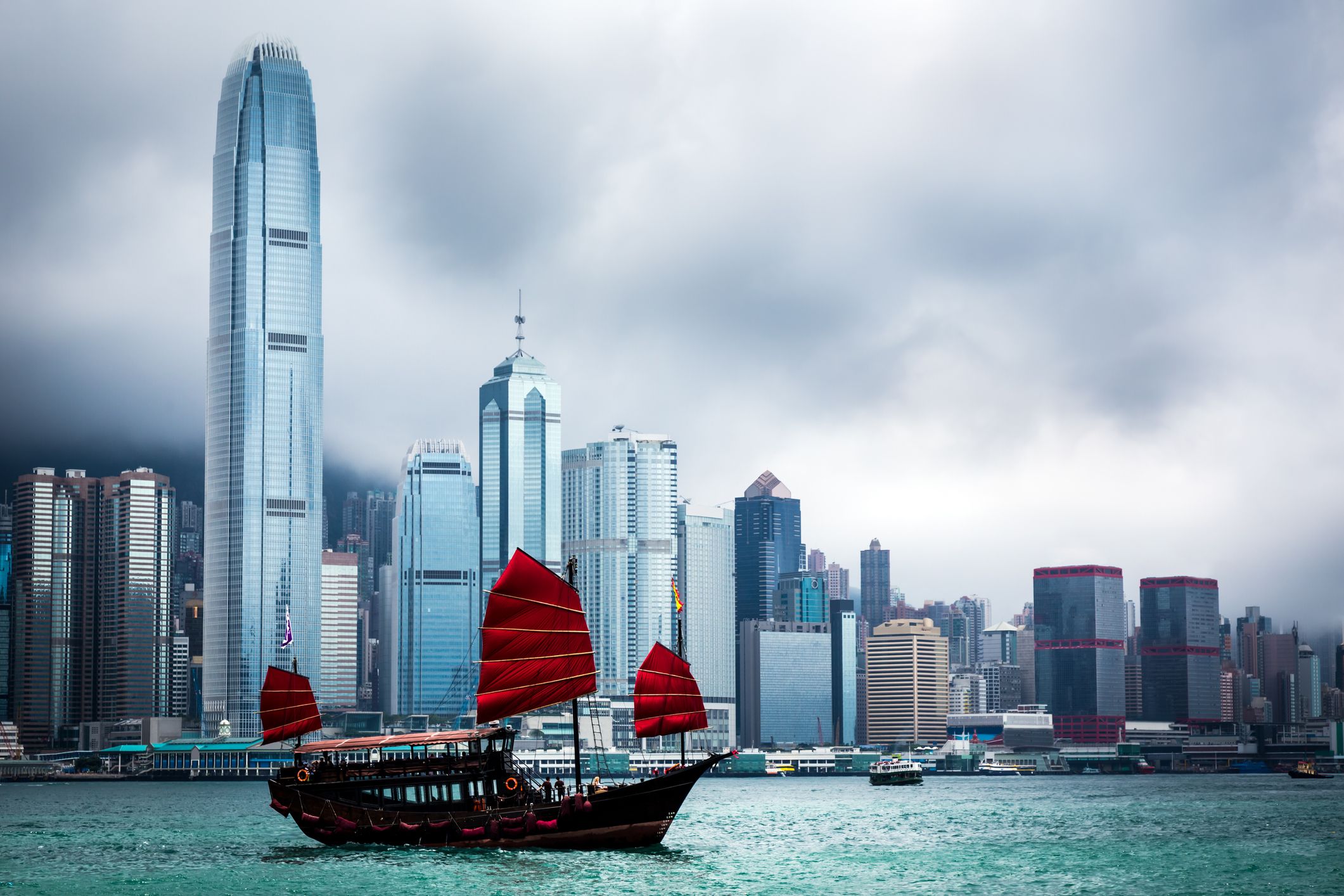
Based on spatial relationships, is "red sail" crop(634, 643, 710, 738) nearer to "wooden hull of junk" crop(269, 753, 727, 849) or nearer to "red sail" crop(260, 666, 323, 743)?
"wooden hull of junk" crop(269, 753, 727, 849)

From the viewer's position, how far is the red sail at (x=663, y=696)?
93.9 meters

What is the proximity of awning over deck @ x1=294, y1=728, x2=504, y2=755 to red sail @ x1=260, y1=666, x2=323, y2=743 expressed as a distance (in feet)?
35.3

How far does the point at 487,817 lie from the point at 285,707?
2648 cm

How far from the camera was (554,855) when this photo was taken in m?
86.8

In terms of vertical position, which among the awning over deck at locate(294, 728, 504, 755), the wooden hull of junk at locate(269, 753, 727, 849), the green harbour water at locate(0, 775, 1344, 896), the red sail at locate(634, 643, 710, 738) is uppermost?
the red sail at locate(634, 643, 710, 738)

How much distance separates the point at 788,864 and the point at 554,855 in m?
14.1

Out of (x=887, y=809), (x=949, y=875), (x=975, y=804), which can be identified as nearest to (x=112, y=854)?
(x=949, y=875)

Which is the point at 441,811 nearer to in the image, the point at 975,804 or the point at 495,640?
the point at 495,640

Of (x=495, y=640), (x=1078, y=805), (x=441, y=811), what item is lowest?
(x=1078, y=805)

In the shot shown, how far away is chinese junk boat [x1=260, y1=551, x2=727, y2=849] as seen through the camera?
87875 millimetres

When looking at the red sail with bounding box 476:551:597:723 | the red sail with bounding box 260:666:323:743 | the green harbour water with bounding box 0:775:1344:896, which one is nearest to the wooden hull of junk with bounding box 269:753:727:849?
the green harbour water with bounding box 0:775:1344:896

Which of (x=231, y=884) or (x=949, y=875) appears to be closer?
(x=231, y=884)

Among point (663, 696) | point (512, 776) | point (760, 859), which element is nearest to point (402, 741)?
point (512, 776)

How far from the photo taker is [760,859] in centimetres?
9675
